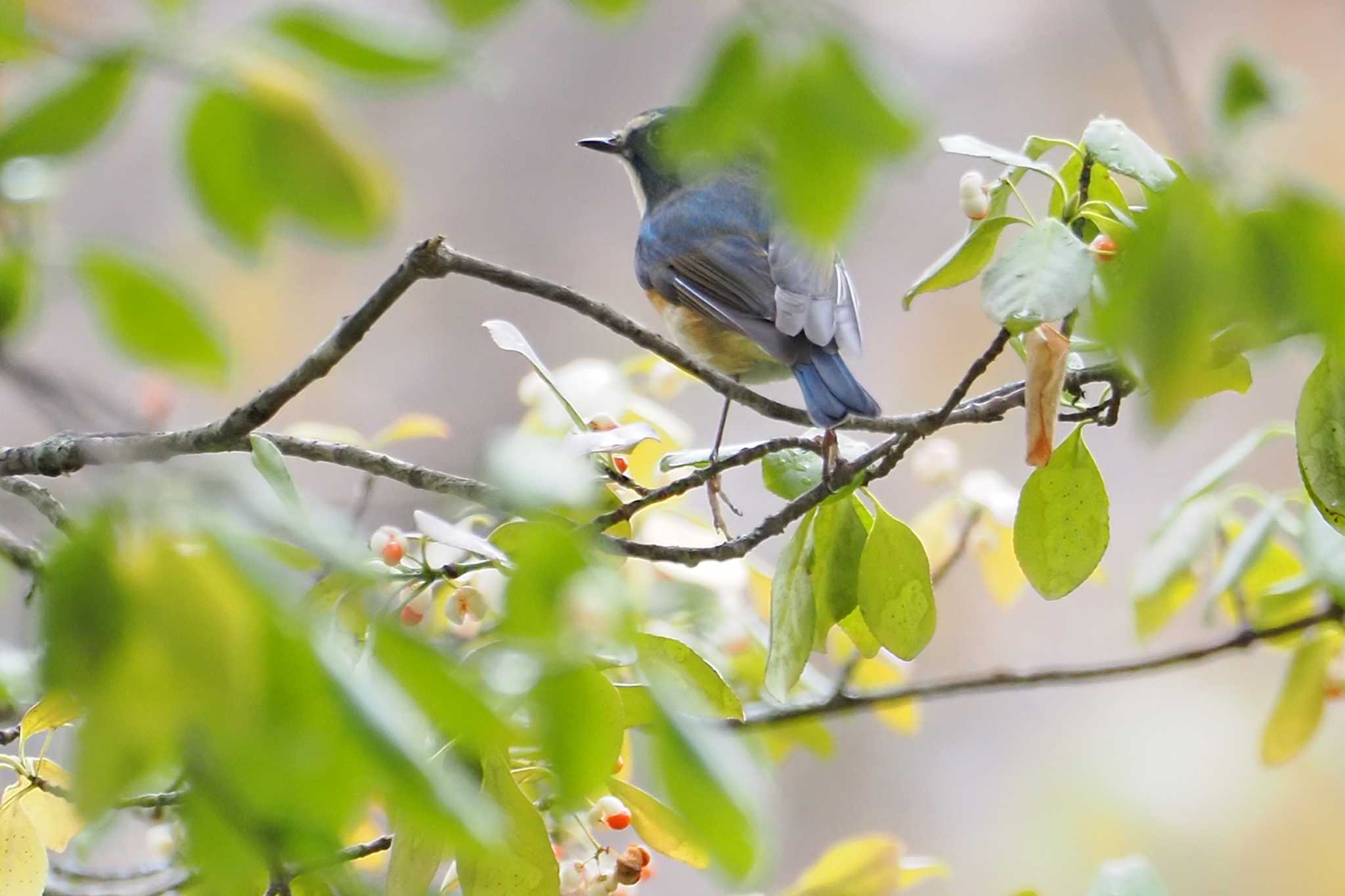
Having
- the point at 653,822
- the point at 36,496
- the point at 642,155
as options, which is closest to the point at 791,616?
the point at 653,822

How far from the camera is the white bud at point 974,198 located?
1075mm

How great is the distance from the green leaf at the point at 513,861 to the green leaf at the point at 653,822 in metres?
0.17

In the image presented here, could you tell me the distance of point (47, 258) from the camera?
42cm

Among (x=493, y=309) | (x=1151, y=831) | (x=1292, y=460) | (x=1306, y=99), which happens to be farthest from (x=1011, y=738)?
(x=1306, y=99)

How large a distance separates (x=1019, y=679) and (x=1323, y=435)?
0.50 m

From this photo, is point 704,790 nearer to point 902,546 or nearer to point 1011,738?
point 902,546

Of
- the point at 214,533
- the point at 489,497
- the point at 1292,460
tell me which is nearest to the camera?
the point at 214,533

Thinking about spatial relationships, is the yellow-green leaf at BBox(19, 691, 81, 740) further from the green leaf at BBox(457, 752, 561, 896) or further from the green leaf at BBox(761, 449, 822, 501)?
the green leaf at BBox(761, 449, 822, 501)

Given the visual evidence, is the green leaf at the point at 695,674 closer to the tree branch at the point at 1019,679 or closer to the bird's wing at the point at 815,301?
the tree branch at the point at 1019,679

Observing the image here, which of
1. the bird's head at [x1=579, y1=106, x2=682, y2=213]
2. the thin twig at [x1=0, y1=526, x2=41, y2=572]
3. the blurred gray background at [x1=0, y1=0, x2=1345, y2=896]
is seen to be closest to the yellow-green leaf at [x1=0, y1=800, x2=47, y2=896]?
the thin twig at [x1=0, y1=526, x2=41, y2=572]

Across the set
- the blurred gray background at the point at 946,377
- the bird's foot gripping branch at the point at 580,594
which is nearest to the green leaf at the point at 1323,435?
the bird's foot gripping branch at the point at 580,594

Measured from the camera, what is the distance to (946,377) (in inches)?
137

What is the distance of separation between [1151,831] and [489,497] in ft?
9.42

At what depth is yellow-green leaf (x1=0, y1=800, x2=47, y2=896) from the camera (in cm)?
96
